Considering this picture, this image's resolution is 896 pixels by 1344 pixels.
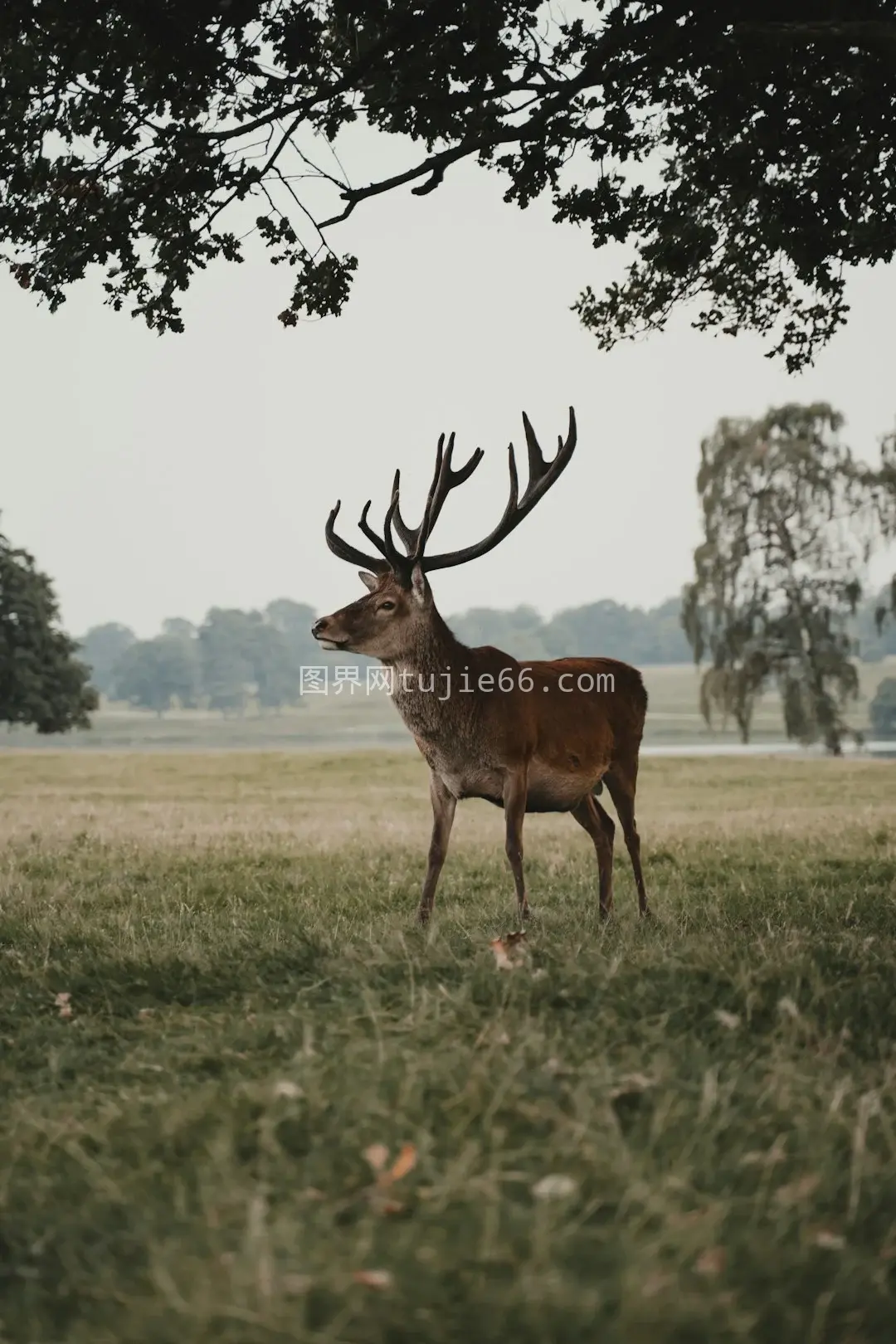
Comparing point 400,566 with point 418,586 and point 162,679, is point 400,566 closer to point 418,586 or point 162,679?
point 418,586

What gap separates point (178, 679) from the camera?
254ft

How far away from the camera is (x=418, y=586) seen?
8.36m

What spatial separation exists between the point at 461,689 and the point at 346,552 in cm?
120

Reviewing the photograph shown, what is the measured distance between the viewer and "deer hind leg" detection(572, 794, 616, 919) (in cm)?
935

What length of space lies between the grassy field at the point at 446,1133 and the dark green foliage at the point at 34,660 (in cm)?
3179

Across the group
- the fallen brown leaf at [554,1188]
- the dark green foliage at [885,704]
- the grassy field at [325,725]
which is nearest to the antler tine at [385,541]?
the fallen brown leaf at [554,1188]

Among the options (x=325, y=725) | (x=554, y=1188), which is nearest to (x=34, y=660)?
(x=325, y=725)

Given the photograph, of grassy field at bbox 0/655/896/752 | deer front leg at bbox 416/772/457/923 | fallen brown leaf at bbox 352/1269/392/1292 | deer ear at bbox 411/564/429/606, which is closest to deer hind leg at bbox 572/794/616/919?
deer front leg at bbox 416/772/457/923

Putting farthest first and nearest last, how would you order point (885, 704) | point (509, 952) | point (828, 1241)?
point (885, 704), point (509, 952), point (828, 1241)

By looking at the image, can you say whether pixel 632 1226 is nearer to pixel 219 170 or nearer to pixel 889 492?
pixel 219 170

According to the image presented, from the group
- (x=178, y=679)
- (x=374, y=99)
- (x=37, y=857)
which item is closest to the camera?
(x=374, y=99)

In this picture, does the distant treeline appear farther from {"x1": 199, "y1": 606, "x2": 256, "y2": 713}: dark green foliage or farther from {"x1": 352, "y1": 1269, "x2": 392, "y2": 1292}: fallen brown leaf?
→ {"x1": 352, "y1": 1269, "x2": 392, "y2": 1292}: fallen brown leaf

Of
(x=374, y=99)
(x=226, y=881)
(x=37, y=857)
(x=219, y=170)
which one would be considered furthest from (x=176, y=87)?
(x=37, y=857)

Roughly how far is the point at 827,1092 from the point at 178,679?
75.0m
